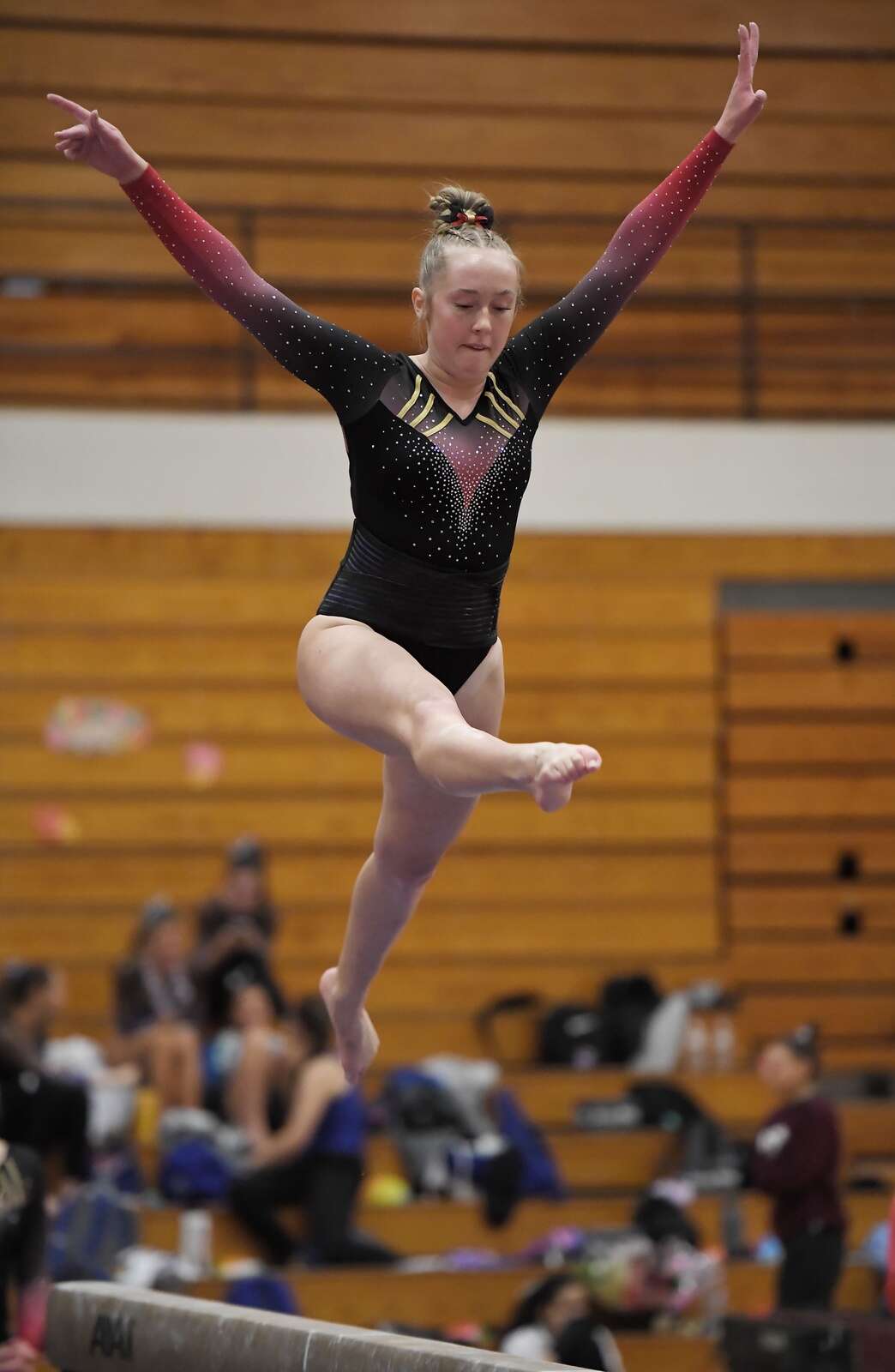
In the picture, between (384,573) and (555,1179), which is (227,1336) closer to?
(384,573)

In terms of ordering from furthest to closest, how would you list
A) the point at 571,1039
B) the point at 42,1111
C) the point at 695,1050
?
the point at 695,1050
the point at 571,1039
the point at 42,1111

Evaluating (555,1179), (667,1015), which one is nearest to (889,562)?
(667,1015)

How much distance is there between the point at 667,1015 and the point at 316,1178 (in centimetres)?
239

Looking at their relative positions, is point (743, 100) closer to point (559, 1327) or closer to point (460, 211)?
point (460, 211)

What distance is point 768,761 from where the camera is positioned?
10.1m

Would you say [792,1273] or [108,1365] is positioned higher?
[108,1365]

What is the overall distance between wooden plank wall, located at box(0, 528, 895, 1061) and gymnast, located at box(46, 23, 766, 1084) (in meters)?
5.92

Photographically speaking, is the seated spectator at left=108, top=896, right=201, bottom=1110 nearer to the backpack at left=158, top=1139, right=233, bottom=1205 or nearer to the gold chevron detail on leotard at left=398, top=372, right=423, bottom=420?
the backpack at left=158, top=1139, right=233, bottom=1205

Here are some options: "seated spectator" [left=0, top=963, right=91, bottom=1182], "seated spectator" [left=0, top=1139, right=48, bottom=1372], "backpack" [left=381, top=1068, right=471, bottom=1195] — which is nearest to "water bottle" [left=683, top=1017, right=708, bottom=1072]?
"backpack" [left=381, top=1068, right=471, bottom=1195]

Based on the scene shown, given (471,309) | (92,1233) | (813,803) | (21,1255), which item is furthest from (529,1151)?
(471,309)

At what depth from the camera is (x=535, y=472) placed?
370 inches

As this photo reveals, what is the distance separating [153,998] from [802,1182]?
2992 mm

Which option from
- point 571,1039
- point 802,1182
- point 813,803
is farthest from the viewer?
point 813,803

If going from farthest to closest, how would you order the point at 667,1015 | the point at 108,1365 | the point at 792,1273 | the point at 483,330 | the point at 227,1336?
the point at 667,1015, the point at 792,1273, the point at 108,1365, the point at 227,1336, the point at 483,330
